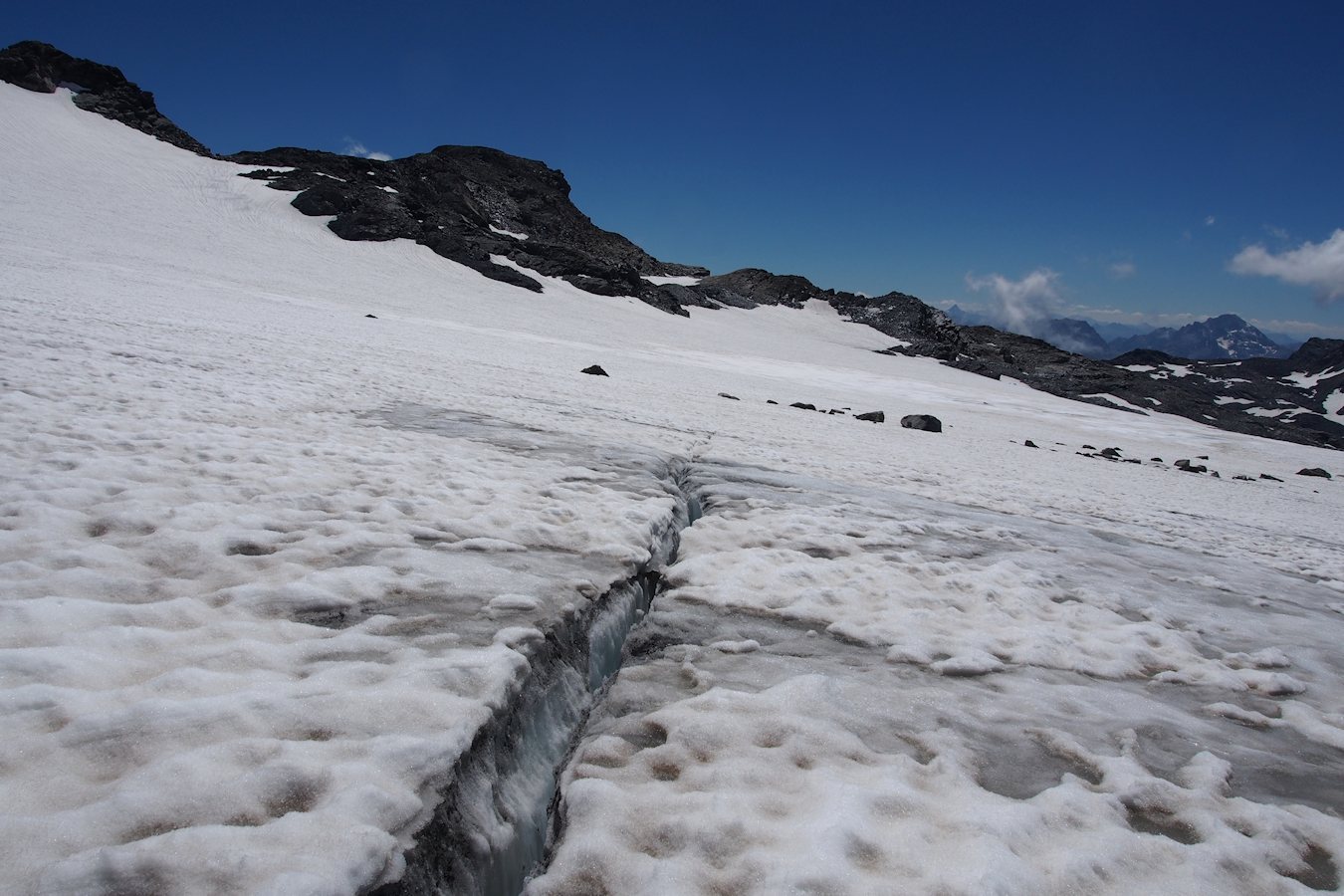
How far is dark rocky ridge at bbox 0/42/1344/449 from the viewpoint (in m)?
61.8

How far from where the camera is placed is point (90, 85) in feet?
238

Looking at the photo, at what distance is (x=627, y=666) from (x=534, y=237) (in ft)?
282

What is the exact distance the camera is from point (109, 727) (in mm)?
2688

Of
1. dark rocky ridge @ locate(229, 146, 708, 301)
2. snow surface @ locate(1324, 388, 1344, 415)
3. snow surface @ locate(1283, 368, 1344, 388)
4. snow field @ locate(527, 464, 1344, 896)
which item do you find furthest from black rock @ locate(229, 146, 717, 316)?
snow surface @ locate(1283, 368, 1344, 388)

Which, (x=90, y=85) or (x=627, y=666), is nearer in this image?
(x=627, y=666)

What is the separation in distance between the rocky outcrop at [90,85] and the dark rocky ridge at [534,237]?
11cm

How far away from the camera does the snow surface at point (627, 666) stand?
254 centimetres

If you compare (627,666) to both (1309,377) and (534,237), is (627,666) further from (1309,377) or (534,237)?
(1309,377)

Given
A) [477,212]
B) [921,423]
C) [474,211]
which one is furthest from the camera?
[477,212]

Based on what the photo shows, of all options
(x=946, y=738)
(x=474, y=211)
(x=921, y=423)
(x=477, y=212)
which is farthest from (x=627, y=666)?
(x=477, y=212)

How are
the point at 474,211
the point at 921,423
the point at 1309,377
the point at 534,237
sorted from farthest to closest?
the point at 1309,377 → the point at 534,237 → the point at 474,211 → the point at 921,423

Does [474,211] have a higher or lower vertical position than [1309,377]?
lower

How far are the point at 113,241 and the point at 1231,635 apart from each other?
4767 centimetres

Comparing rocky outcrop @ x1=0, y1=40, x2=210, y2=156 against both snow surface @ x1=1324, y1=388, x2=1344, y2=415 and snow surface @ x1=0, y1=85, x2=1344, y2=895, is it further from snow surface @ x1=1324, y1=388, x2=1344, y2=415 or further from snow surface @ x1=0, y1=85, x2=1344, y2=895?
→ snow surface @ x1=1324, y1=388, x2=1344, y2=415
